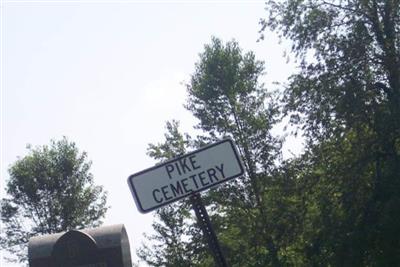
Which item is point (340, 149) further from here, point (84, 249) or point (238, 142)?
point (84, 249)

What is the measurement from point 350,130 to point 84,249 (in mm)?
15392

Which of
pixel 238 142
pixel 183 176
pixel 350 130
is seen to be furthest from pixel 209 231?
pixel 238 142

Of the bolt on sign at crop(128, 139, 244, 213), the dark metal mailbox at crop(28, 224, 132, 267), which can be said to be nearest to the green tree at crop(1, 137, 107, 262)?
the dark metal mailbox at crop(28, 224, 132, 267)

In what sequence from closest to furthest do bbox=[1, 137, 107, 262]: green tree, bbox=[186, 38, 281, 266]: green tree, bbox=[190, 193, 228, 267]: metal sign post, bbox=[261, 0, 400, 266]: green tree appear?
1. bbox=[190, 193, 228, 267]: metal sign post
2. bbox=[261, 0, 400, 266]: green tree
3. bbox=[186, 38, 281, 266]: green tree
4. bbox=[1, 137, 107, 262]: green tree

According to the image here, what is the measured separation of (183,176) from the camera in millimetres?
4660

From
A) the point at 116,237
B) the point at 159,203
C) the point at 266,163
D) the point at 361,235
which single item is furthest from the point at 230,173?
the point at 116,237

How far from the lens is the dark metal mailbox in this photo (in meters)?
30.8

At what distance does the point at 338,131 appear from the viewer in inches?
845

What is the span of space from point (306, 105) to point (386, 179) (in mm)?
3826

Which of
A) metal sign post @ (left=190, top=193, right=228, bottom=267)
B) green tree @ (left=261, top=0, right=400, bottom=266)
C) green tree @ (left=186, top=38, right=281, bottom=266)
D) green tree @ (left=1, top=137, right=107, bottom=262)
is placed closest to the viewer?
metal sign post @ (left=190, top=193, right=228, bottom=267)

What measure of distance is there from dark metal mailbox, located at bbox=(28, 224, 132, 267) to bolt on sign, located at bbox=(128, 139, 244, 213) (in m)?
27.1

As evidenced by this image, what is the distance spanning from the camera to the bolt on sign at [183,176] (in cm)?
464

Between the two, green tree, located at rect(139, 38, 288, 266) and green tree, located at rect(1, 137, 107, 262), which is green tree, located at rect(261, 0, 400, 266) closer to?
green tree, located at rect(139, 38, 288, 266)

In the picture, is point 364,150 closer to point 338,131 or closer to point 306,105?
point 338,131
